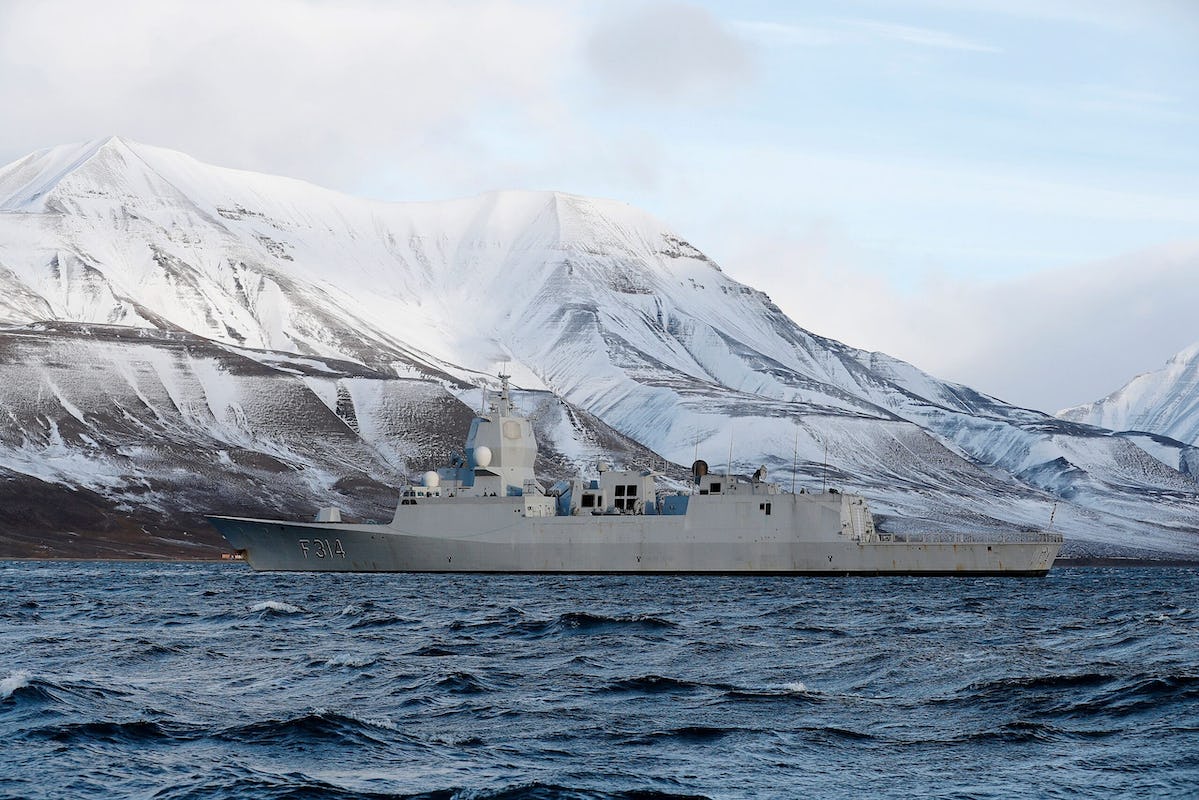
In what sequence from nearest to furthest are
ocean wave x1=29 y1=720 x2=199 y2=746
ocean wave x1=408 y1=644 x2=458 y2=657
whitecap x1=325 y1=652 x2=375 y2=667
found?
1. ocean wave x1=29 y1=720 x2=199 y2=746
2. whitecap x1=325 y1=652 x2=375 y2=667
3. ocean wave x1=408 y1=644 x2=458 y2=657

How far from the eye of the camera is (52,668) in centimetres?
3139

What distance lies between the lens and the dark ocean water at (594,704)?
20875 mm

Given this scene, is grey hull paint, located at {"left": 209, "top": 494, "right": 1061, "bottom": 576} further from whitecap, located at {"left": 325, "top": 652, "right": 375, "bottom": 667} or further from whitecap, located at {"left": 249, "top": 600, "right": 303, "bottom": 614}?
whitecap, located at {"left": 325, "top": 652, "right": 375, "bottom": 667}

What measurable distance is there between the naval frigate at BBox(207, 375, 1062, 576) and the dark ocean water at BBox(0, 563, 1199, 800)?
25.9 m

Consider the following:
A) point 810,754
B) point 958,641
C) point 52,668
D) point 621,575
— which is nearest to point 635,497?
point 621,575

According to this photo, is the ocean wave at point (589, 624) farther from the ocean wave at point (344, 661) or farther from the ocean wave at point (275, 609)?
the ocean wave at point (275, 609)

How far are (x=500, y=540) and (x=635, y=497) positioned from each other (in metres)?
7.65

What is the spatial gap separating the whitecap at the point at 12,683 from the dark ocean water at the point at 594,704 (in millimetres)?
77

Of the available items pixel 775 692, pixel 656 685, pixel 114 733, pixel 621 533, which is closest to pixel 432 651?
pixel 656 685

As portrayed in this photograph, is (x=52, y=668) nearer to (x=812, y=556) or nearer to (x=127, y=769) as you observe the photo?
(x=127, y=769)

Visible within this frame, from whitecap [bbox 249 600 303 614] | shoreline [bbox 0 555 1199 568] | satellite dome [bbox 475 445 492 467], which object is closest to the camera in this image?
whitecap [bbox 249 600 303 614]

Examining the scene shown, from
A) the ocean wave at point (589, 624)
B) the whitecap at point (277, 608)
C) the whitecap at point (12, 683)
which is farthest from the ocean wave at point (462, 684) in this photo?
the whitecap at point (277, 608)

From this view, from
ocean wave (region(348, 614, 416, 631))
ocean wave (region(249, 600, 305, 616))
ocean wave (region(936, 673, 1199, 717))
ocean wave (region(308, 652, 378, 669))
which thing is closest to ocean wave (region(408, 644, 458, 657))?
ocean wave (region(308, 652, 378, 669))

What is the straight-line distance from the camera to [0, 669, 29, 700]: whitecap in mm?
26453
